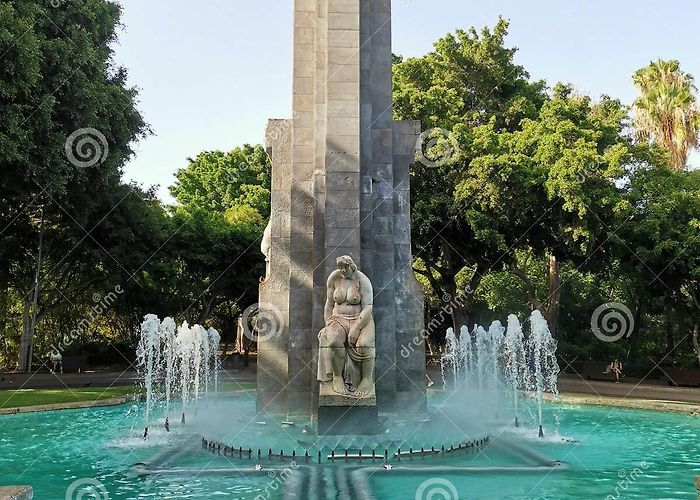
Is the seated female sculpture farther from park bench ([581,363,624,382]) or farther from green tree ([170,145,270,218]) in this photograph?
green tree ([170,145,270,218])

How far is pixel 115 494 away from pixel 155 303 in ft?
111

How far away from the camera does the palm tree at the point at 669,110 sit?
34.8 meters

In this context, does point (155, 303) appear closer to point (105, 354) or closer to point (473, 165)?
point (105, 354)

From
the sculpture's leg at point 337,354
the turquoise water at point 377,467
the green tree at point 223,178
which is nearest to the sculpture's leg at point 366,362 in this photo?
the sculpture's leg at point 337,354

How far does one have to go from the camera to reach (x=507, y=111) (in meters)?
35.0

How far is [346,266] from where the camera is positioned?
12.6 m

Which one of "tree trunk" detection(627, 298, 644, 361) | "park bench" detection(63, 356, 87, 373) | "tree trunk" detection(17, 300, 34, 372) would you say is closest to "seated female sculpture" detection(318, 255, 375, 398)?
"tree trunk" detection(17, 300, 34, 372)

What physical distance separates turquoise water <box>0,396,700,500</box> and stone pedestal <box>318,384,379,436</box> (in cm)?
50

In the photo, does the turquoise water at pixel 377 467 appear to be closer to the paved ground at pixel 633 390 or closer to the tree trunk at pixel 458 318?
the paved ground at pixel 633 390

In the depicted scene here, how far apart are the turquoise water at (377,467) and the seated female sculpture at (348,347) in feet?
3.93

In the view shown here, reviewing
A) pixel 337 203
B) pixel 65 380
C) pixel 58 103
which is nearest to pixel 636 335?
pixel 337 203

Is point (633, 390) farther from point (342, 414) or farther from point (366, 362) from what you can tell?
point (342, 414)

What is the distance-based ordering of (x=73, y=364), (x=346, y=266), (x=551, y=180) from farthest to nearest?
(x=73, y=364) → (x=551, y=180) → (x=346, y=266)

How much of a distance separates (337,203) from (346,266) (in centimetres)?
247
